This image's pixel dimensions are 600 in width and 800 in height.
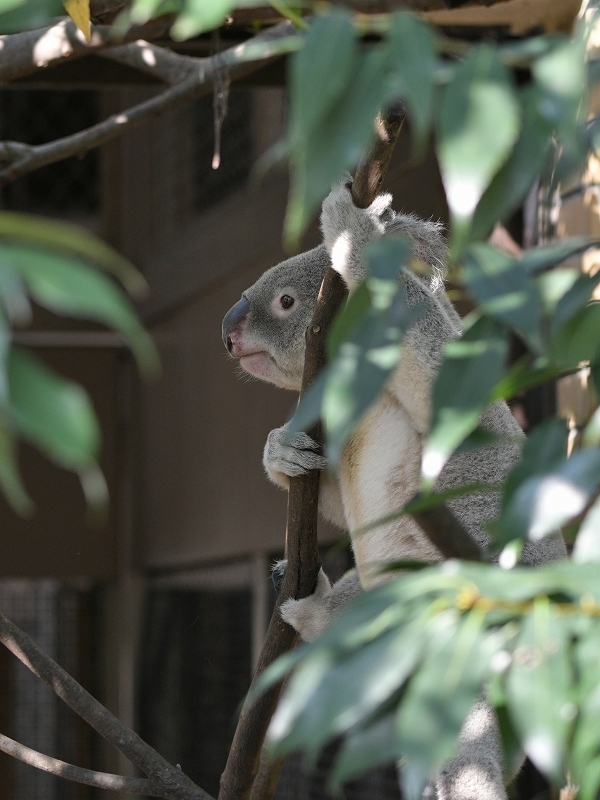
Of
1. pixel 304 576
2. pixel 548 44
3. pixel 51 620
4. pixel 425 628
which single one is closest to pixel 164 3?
pixel 548 44

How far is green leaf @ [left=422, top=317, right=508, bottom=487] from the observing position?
0.61 meters

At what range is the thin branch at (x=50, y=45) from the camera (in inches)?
91.4

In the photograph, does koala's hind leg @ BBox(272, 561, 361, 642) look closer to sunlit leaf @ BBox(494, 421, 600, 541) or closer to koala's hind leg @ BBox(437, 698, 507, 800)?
koala's hind leg @ BBox(437, 698, 507, 800)

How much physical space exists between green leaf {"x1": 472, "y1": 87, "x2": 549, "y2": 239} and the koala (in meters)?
1.07

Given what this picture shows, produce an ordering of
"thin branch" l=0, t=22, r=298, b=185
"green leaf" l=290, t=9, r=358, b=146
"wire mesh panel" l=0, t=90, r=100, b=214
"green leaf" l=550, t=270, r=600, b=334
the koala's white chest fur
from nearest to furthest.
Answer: "green leaf" l=290, t=9, r=358, b=146 < "green leaf" l=550, t=270, r=600, b=334 < the koala's white chest fur < "thin branch" l=0, t=22, r=298, b=185 < "wire mesh panel" l=0, t=90, r=100, b=214

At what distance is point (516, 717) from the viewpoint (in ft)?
1.81

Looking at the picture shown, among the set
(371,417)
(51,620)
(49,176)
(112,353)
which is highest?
(371,417)

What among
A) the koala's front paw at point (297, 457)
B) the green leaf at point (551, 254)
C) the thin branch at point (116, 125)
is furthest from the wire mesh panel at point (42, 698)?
the green leaf at point (551, 254)

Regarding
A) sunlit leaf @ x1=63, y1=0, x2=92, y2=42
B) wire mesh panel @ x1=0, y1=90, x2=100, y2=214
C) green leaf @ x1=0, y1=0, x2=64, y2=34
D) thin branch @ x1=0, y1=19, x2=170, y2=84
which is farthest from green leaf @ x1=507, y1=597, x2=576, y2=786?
wire mesh panel @ x1=0, y1=90, x2=100, y2=214

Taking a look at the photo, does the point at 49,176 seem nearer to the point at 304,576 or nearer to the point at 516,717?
the point at 304,576

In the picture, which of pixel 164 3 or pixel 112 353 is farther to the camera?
pixel 112 353

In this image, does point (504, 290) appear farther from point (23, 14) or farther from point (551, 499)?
point (23, 14)

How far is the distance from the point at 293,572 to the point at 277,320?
2.02ft

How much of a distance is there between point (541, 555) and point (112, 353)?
181 inches
